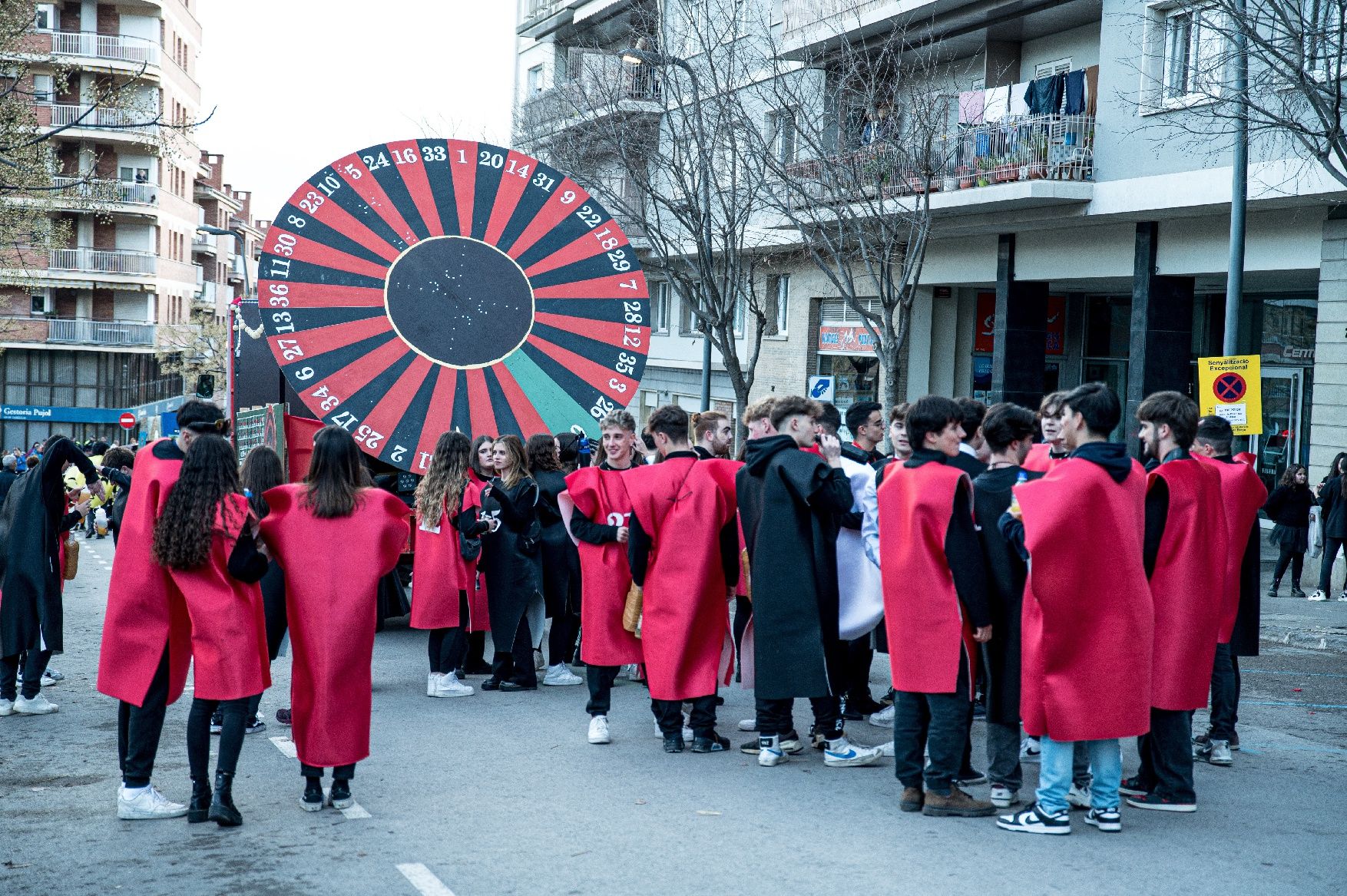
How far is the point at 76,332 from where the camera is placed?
2146 inches

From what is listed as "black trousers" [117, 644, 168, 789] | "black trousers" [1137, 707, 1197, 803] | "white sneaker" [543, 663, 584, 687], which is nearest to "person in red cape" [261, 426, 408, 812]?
→ "black trousers" [117, 644, 168, 789]

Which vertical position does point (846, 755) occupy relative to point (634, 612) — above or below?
below

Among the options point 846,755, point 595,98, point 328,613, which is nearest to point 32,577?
point 328,613

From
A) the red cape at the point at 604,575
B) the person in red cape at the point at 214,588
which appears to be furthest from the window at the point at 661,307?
the person in red cape at the point at 214,588

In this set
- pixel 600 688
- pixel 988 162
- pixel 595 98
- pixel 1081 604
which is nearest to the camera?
pixel 1081 604

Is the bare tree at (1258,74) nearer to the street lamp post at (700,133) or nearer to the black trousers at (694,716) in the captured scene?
the street lamp post at (700,133)

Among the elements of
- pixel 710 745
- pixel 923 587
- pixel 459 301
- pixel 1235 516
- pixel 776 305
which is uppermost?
pixel 776 305

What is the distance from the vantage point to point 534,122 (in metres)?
23.9

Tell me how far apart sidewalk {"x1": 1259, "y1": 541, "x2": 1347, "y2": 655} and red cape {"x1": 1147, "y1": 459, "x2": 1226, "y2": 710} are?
660 centimetres

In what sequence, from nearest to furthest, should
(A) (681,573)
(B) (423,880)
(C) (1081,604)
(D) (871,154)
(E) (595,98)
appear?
(B) (423,880) < (C) (1081,604) < (A) (681,573) < (D) (871,154) < (E) (595,98)

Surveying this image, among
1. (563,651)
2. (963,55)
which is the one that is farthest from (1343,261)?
(563,651)

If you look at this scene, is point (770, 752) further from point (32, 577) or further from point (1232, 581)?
point (32, 577)

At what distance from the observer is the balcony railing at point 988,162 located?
17625 mm

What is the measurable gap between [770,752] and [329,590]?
7.79 ft
